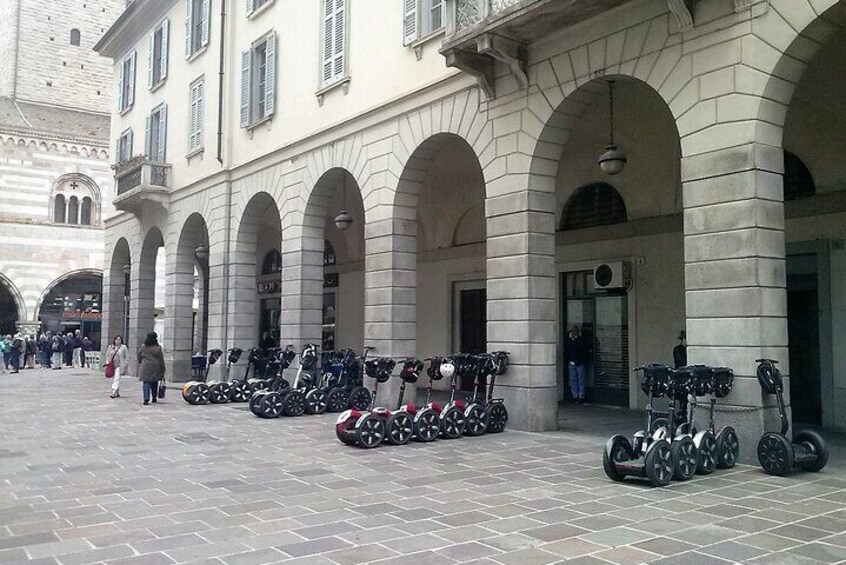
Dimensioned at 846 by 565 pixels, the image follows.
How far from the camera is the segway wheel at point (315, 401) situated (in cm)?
1475

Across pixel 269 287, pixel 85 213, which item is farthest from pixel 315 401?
pixel 85 213

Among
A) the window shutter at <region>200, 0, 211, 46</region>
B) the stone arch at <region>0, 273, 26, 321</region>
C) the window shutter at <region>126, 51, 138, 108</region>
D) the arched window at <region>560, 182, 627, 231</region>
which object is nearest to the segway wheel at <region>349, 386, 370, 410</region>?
the arched window at <region>560, 182, 627, 231</region>

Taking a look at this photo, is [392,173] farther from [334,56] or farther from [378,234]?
[334,56]

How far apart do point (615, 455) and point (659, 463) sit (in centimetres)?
50

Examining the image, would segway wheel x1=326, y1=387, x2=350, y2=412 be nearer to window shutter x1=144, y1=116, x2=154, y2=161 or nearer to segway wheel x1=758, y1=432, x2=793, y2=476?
segway wheel x1=758, y1=432, x2=793, y2=476

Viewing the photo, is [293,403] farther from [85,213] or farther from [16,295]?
[85,213]

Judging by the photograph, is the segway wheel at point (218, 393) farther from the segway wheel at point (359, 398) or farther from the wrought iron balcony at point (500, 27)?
the wrought iron balcony at point (500, 27)

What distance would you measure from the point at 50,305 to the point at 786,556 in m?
46.3

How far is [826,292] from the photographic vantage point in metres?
12.3

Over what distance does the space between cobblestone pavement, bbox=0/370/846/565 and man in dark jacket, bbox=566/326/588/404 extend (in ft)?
15.7

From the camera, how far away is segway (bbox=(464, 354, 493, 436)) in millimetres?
11734

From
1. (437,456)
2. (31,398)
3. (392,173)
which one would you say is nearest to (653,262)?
(392,173)

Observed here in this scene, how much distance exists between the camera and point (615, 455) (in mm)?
8297

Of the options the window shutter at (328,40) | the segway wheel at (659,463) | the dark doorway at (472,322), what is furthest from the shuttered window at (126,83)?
the segway wheel at (659,463)
